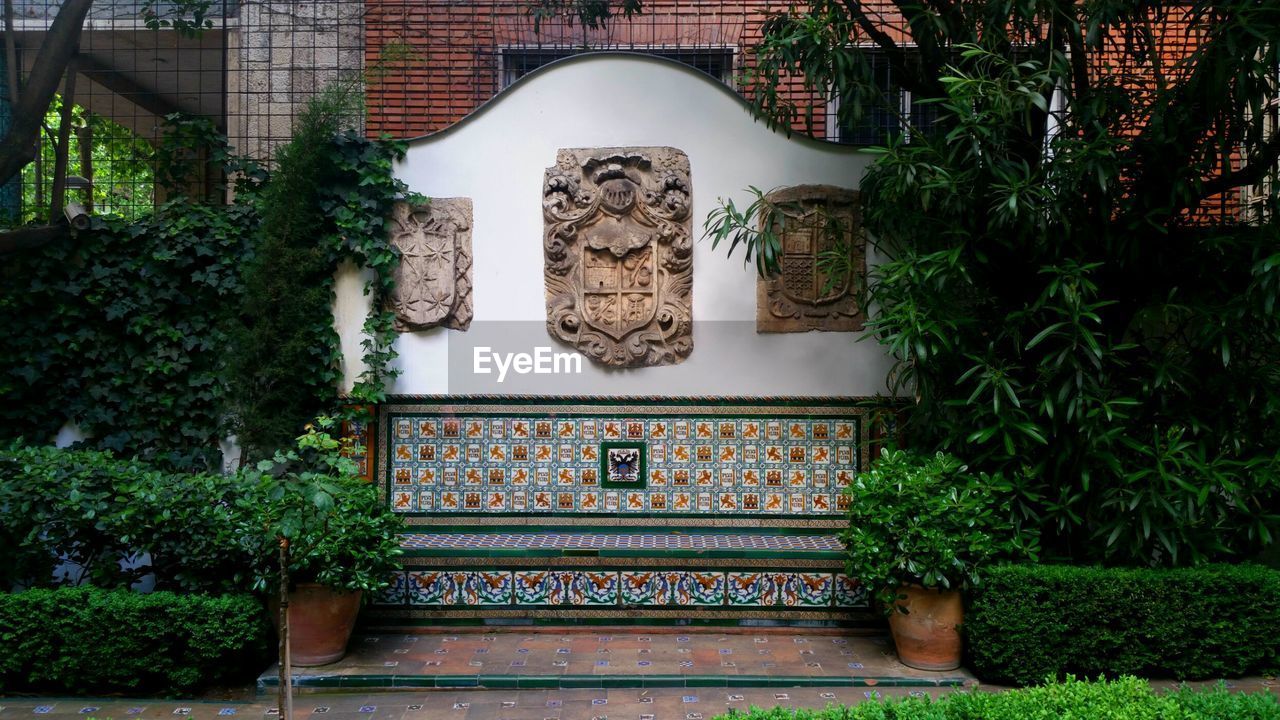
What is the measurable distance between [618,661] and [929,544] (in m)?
1.97

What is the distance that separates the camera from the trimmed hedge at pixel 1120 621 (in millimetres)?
5520

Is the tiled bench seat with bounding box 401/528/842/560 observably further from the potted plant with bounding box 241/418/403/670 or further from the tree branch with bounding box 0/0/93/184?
the tree branch with bounding box 0/0/93/184

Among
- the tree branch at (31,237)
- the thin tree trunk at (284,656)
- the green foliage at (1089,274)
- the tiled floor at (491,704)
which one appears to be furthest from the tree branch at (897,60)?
the tree branch at (31,237)

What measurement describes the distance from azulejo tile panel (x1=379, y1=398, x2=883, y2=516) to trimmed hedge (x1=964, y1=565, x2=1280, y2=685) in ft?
5.33

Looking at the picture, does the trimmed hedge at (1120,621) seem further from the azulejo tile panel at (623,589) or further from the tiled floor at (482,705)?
the azulejo tile panel at (623,589)

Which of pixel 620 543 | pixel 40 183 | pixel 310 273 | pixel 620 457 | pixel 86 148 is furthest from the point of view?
pixel 86 148

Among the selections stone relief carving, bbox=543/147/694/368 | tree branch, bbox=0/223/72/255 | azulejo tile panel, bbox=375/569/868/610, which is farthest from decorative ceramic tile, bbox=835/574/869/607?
tree branch, bbox=0/223/72/255

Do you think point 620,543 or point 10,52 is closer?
point 620,543

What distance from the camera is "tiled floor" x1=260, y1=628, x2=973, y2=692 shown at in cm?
561

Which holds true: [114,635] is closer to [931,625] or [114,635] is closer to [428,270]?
[428,270]

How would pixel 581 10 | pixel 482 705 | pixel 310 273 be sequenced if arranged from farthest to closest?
1. pixel 581 10
2. pixel 310 273
3. pixel 482 705

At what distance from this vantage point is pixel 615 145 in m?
7.04

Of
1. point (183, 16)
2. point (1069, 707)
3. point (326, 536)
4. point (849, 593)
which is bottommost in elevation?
point (849, 593)

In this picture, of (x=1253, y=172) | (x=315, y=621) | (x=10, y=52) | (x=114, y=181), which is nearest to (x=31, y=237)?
(x=114, y=181)
